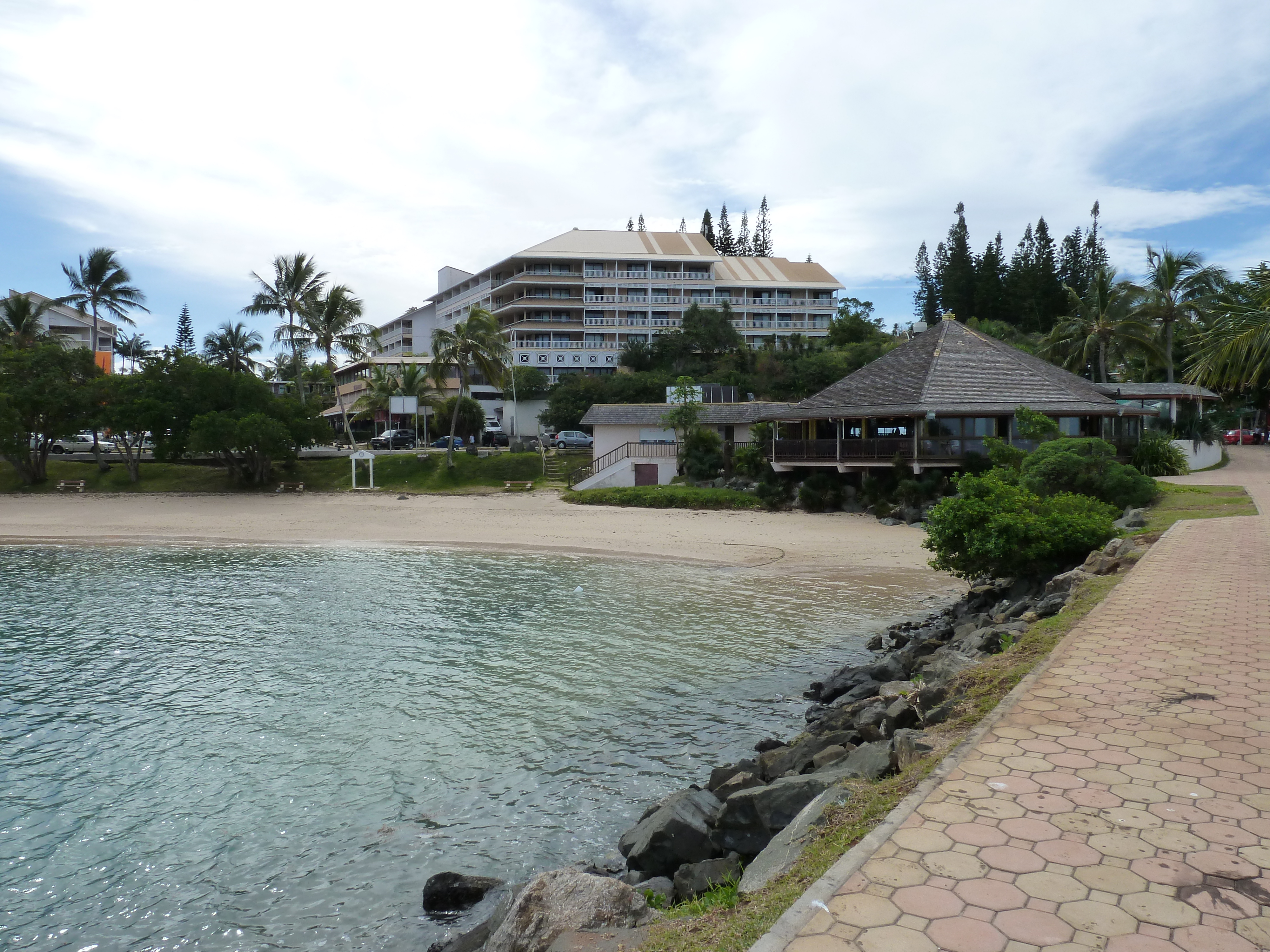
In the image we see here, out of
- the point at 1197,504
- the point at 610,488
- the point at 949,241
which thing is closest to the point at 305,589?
the point at 610,488

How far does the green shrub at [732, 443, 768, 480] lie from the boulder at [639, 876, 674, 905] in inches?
1241

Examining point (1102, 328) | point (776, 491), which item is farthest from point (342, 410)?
point (1102, 328)

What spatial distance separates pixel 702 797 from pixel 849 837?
3.45m

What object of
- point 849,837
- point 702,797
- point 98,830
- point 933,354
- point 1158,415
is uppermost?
point 933,354

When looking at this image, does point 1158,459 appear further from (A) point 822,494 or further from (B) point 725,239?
(B) point 725,239

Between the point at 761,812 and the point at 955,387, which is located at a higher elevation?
the point at 955,387

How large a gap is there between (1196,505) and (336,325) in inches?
1838

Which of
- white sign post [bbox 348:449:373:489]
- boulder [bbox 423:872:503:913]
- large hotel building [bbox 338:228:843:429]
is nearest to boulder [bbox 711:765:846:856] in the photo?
boulder [bbox 423:872:503:913]

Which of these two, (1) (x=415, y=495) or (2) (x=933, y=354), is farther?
(1) (x=415, y=495)

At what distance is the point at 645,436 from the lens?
43594 millimetres

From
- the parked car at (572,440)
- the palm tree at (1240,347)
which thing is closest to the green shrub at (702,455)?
the parked car at (572,440)

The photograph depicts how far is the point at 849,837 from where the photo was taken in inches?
183

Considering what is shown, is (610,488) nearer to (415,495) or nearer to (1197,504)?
(415,495)

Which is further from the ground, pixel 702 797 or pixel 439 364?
pixel 439 364
